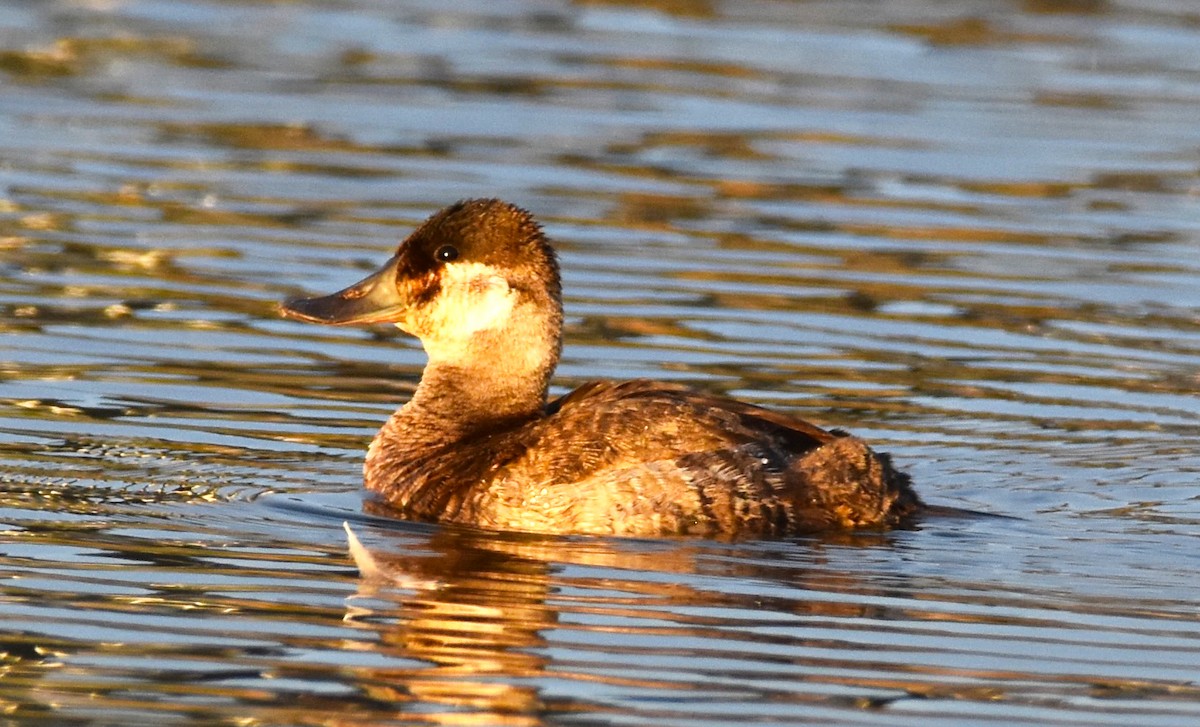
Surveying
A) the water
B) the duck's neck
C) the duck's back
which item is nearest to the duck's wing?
the duck's back

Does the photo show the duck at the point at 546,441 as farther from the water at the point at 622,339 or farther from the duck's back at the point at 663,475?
the water at the point at 622,339

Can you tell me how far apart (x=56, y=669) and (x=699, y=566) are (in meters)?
2.00

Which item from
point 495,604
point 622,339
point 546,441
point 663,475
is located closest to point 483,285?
point 546,441

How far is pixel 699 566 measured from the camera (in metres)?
7.28

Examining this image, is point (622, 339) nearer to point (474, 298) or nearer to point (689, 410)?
point (474, 298)

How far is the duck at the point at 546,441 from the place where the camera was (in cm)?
770

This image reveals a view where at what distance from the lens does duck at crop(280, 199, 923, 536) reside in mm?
7699

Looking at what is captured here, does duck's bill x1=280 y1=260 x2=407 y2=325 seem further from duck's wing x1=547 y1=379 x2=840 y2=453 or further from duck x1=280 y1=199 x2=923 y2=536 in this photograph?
duck's wing x1=547 y1=379 x2=840 y2=453

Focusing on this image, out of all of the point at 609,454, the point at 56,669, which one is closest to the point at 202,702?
the point at 56,669

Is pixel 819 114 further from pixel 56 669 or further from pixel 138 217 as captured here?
pixel 56 669

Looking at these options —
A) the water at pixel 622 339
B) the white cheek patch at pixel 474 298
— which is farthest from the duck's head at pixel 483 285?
the water at pixel 622 339

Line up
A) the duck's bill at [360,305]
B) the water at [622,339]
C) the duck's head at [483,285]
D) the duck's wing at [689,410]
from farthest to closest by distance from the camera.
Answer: the duck's bill at [360,305] < the duck's head at [483,285] < the duck's wing at [689,410] < the water at [622,339]

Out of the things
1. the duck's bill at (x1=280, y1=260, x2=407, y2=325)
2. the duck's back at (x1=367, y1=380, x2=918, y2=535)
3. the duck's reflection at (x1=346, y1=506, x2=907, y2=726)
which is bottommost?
the duck's reflection at (x1=346, y1=506, x2=907, y2=726)

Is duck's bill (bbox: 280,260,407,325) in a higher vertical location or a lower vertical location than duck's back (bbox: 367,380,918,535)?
higher
